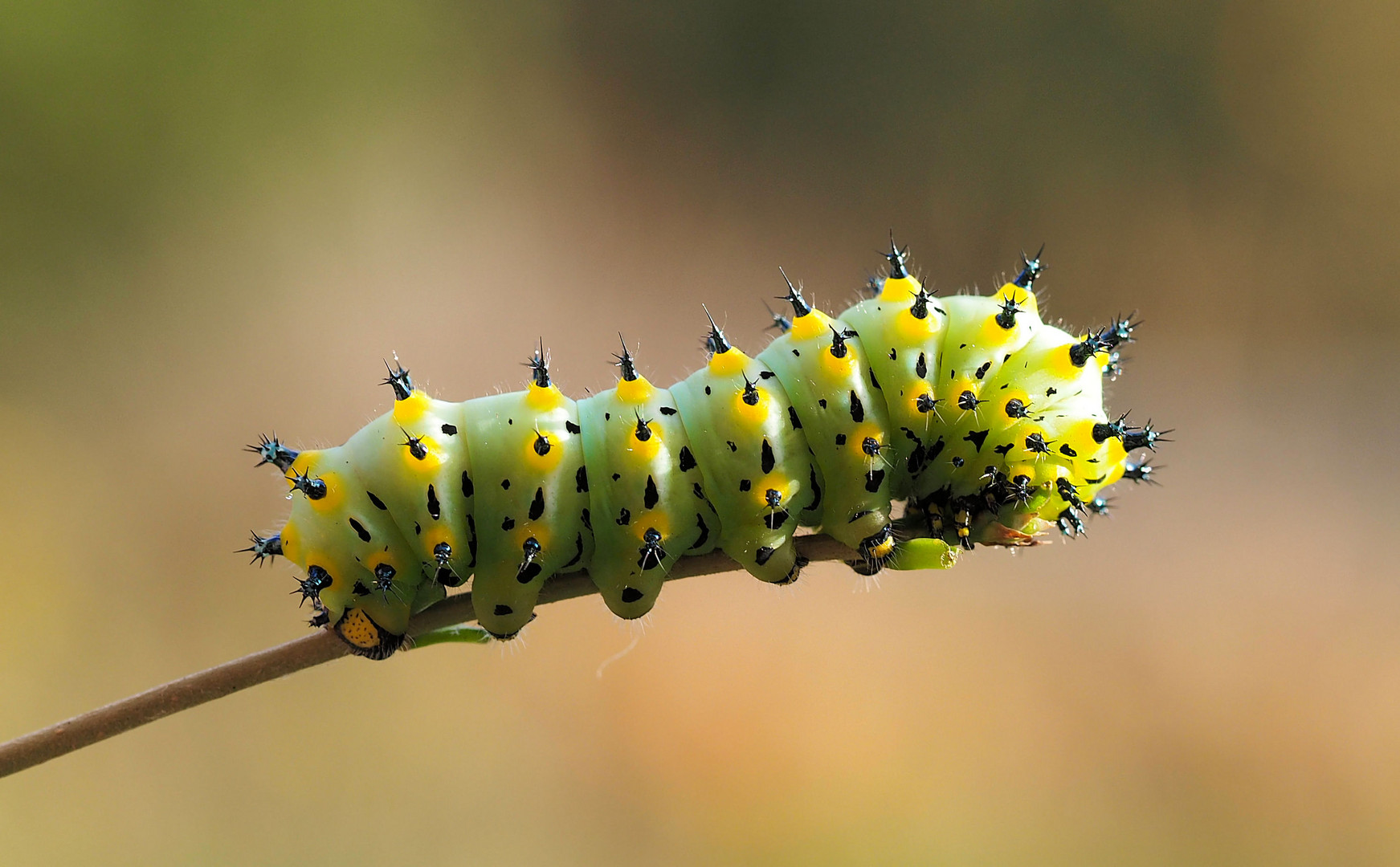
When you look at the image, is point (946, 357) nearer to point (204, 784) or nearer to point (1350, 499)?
point (204, 784)

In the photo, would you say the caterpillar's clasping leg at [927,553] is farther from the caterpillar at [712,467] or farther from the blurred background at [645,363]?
the blurred background at [645,363]

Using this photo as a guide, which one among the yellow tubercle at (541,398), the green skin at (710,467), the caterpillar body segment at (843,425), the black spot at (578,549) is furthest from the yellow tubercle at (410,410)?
the caterpillar body segment at (843,425)

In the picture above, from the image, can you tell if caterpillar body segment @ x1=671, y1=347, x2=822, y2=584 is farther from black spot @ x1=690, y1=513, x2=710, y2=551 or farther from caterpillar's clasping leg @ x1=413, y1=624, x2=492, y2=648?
caterpillar's clasping leg @ x1=413, y1=624, x2=492, y2=648

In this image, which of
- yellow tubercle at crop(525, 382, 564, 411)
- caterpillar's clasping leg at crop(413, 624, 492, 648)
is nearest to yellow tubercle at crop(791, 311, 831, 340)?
yellow tubercle at crop(525, 382, 564, 411)

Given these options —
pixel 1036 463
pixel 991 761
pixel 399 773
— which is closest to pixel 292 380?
pixel 399 773

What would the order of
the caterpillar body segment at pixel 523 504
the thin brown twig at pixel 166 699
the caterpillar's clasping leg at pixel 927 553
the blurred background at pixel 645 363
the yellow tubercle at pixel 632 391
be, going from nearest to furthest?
1. the thin brown twig at pixel 166 699
2. the caterpillar's clasping leg at pixel 927 553
3. the caterpillar body segment at pixel 523 504
4. the yellow tubercle at pixel 632 391
5. the blurred background at pixel 645 363

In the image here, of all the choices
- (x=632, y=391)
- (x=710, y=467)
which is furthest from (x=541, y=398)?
(x=710, y=467)
